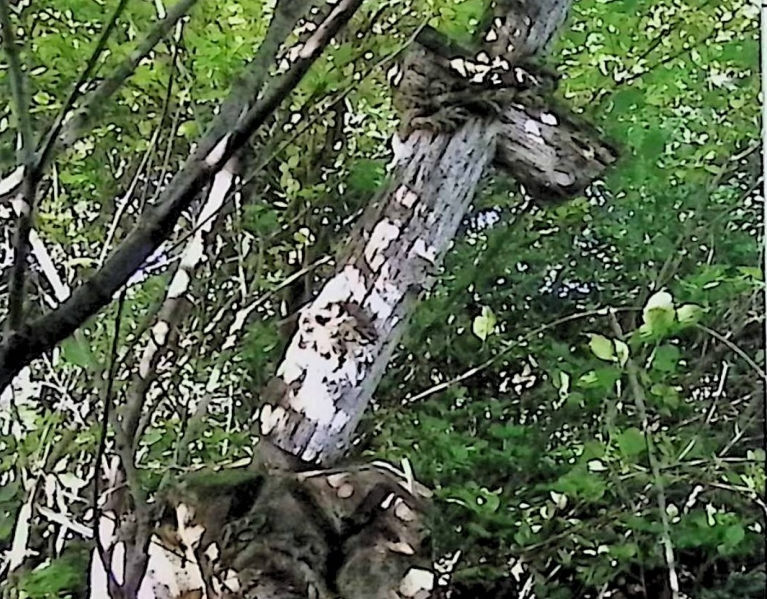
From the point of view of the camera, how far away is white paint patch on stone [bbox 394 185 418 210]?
31.2 inches

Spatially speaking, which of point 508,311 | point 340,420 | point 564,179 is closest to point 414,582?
point 340,420

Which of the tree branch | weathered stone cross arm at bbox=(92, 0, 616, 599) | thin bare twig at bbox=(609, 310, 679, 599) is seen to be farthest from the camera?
thin bare twig at bbox=(609, 310, 679, 599)

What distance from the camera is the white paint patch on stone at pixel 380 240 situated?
2.60 feet

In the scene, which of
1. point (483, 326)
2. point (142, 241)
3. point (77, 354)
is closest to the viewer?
point (142, 241)

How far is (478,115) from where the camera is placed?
79 centimetres

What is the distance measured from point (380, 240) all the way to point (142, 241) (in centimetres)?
42

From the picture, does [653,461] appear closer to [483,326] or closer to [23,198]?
[483,326]

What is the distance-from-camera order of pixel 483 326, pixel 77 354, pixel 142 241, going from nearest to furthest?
pixel 142 241 < pixel 77 354 < pixel 483 326

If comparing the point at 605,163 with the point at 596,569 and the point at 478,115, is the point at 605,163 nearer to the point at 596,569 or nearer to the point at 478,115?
the point at 478,115

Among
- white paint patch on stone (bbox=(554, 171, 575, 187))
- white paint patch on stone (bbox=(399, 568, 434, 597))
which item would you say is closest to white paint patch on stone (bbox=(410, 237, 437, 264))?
white paint patch on stone (bbox=(554, 171, 575, 187))

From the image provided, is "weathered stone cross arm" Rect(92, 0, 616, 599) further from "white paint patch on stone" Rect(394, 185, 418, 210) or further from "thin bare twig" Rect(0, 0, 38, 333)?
"thin bare twig" Rect(0, 0, 38, 333)

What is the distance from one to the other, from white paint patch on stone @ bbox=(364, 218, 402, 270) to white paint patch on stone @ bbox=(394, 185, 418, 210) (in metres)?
0.02

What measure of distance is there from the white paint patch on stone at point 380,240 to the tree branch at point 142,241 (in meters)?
0.36

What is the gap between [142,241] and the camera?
0.39 metres
